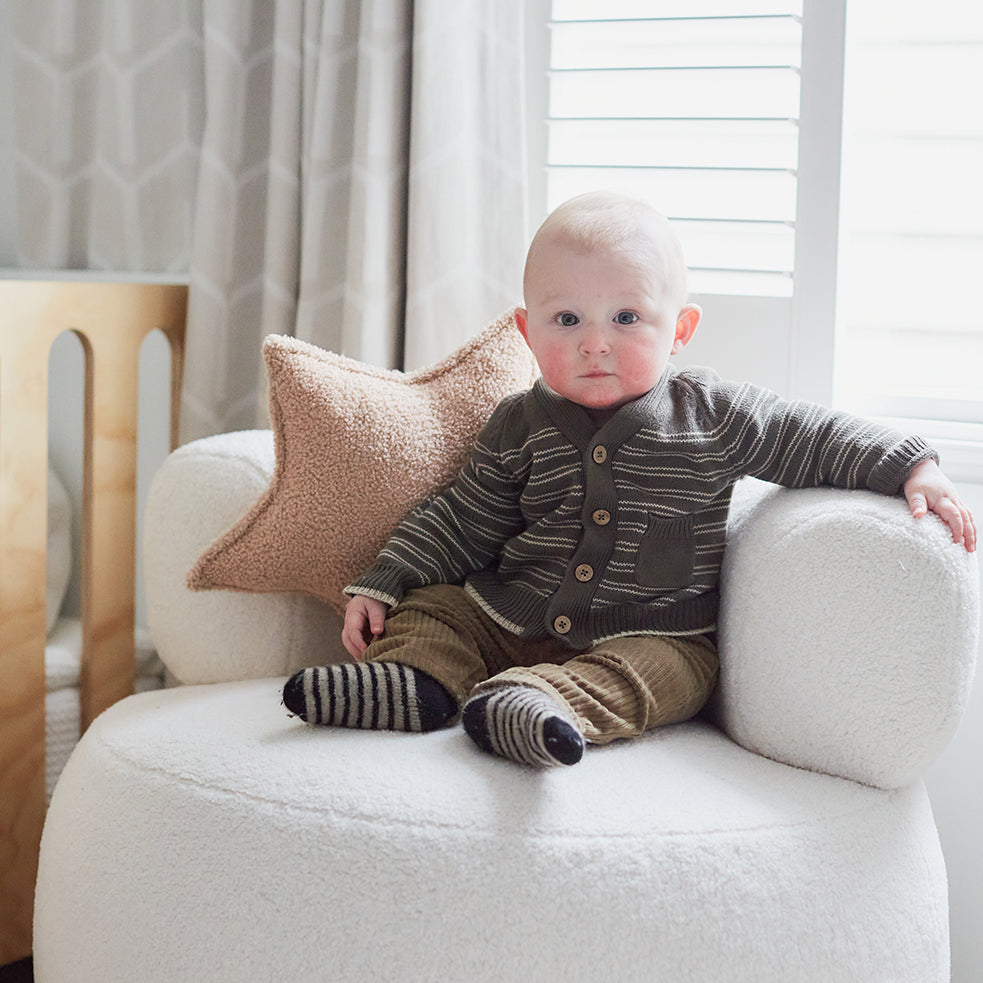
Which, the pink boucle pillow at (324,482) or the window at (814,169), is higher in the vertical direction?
the window at (814,169)

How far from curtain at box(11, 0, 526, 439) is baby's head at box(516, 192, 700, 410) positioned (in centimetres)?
43

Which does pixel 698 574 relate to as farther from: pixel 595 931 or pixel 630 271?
pixel 595 931

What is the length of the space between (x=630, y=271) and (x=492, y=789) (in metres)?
Result: 0.55

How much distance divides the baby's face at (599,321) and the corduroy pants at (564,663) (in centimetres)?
27

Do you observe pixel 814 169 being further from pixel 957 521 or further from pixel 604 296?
pixel 957 521

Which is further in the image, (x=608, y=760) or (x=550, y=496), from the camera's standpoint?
(x=550, y=496)

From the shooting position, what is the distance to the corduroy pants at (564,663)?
1.02 meters

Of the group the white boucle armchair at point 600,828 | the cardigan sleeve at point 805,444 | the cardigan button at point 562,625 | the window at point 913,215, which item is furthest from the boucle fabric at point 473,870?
the window at point 913,215

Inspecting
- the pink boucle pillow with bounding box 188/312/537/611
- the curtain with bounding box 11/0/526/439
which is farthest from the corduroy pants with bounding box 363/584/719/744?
the curtain with bounding box 11/0/526/439

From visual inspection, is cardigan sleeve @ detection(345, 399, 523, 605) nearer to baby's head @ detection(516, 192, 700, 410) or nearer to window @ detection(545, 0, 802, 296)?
baby's head @ detection(516, 192, 700, 410)

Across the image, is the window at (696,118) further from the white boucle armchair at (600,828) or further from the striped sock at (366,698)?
the striped sock at (366,698)

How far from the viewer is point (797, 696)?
1020 mm

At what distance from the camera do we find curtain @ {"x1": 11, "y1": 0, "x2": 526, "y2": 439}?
1.58 meters

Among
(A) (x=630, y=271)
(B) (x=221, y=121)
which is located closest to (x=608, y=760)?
(A) (x=630, y=271)
